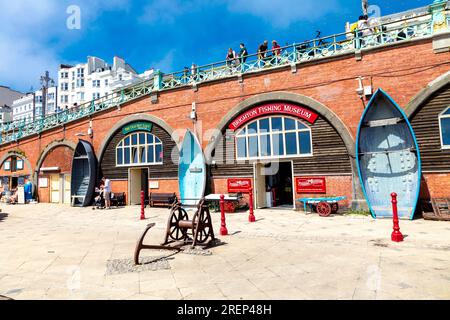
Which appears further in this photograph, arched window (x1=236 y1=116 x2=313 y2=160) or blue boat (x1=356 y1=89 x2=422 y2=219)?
arched window (x1=236 y1=116 x2=313 y2=160)

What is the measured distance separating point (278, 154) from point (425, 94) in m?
6.17

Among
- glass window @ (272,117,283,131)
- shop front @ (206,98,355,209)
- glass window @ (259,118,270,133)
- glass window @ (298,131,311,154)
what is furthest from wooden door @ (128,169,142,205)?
glass window @ (298,131,311,154)

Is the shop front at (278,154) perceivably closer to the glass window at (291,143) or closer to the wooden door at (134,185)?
the glass window at (291,143)

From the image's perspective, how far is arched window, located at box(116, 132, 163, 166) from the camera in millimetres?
16906

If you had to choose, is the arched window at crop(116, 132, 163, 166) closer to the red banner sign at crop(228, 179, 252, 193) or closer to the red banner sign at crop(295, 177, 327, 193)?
the red banner sign at crop(228, 179, 252, 193)

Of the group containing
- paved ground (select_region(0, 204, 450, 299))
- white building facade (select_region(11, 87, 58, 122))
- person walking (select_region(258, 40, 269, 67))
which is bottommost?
paved ground (select_region(0, 204, 450, 299))

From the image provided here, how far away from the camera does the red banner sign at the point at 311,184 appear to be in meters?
12.4

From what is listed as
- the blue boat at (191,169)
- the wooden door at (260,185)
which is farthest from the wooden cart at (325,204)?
the blue boat at (191,169)

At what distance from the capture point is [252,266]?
543 centimetres

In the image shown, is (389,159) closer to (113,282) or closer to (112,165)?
(113,282)

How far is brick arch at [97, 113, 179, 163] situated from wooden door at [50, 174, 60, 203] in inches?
189

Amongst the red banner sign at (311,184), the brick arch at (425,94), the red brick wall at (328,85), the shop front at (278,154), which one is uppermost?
the red brick wall at (328,85)
